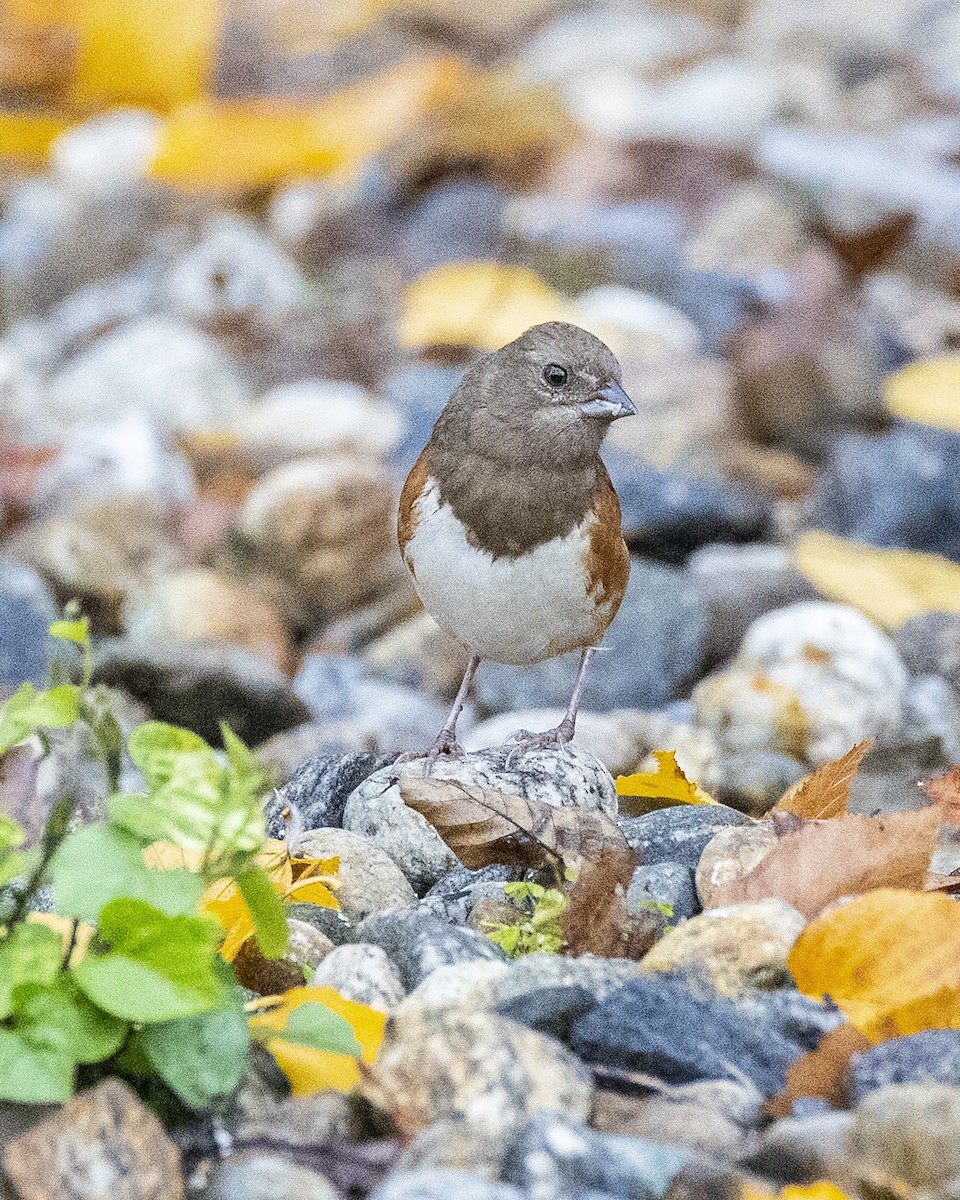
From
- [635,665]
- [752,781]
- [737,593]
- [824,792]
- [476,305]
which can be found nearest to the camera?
[824,792]

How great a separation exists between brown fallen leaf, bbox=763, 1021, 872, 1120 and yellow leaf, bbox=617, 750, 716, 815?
117 centimetres

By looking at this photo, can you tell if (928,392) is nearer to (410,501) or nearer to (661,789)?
(410,501)

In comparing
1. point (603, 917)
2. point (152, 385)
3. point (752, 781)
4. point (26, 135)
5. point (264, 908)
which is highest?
point (264, 908)

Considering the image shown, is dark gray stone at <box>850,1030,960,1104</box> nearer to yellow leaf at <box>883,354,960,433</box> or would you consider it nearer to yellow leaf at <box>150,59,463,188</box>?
yellow leaf at <box>883,354,960,433</box>

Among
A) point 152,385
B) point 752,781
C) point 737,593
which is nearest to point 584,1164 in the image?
point 752,781

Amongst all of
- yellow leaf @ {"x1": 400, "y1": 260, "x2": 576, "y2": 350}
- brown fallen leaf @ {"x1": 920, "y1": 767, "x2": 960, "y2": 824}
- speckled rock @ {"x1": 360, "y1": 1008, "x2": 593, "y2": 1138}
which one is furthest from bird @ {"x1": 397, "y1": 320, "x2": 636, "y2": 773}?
yellow leaf @ {"x1": 400, "y1": 260, "x2": 576, "y2": 350}

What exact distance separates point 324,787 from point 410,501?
671 millimetres

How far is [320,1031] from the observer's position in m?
1.96

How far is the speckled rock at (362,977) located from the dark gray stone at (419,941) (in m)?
0.04

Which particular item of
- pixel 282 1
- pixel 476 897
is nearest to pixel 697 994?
pixel 476 897

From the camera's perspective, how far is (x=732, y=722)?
527cm

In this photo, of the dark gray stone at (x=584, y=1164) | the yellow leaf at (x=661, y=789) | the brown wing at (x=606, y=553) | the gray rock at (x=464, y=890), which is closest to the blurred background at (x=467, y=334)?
the brown wing at (x=606, y=553)

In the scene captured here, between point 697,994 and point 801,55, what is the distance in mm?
12001

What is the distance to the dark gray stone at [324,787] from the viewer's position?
3.27 metres
